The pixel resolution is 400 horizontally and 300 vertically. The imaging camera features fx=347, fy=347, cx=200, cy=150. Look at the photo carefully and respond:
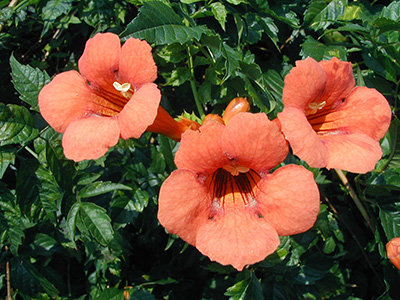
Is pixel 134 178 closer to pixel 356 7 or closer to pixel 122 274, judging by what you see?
pixel 122 274

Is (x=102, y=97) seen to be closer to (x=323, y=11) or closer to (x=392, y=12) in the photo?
(x=323, y=11)

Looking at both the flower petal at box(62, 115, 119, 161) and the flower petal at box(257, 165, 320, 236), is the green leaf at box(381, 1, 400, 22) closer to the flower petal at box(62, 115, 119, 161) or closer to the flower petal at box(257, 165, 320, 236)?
the flower petal at box(257, 165, 320, 236)

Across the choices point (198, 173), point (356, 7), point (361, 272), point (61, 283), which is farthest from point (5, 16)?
point (361, 272)

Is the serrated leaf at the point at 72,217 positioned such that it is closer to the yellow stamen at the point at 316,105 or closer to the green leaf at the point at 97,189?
the green leaf at the point at 97,189

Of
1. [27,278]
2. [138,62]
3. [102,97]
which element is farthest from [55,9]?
[27,278]

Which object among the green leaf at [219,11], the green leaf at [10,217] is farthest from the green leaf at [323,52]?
the green leaf at [10,217]

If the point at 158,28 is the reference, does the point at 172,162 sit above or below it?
below
